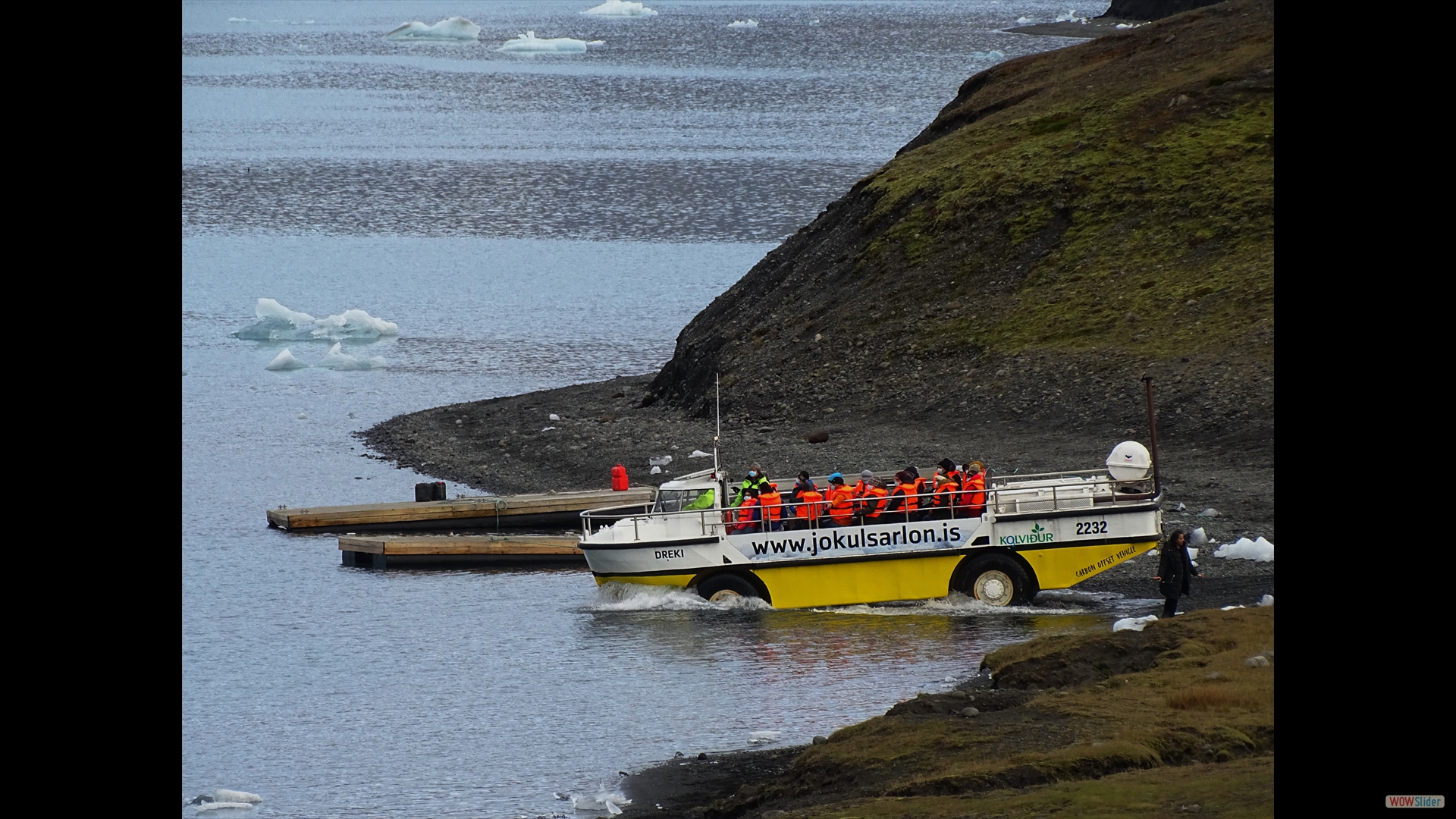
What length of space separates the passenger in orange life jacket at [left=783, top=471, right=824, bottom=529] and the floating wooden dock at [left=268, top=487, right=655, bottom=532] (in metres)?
7.86

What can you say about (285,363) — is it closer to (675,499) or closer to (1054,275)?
(1054,275)

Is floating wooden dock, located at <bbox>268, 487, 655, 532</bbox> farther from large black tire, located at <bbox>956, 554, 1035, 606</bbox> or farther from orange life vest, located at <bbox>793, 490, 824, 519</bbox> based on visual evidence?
large black tire, located at <bbox>956, 554, 1035, 606</bbox>

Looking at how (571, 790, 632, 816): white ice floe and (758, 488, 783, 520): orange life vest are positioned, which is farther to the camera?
(758, 488, 783, 520): orange life vest

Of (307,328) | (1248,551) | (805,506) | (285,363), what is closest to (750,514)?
(805,506)

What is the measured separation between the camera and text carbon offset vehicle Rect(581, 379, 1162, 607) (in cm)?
2898

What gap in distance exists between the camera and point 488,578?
34781 mm

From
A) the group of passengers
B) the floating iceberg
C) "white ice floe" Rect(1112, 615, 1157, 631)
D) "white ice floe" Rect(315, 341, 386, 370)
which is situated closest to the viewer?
"white ice floe" Rect(1112, 615, 1157, 631)

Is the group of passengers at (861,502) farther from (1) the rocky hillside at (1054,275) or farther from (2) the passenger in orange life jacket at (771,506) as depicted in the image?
(1) the rocky hillside at (1054,275)

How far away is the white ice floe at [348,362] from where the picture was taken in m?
59.0

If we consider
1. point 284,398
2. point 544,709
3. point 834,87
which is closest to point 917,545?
point 544,709

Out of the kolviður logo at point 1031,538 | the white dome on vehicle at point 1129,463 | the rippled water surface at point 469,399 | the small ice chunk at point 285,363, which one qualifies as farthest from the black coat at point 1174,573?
the small ice chunk at point 285,363

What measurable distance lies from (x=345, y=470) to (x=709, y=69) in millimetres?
137981

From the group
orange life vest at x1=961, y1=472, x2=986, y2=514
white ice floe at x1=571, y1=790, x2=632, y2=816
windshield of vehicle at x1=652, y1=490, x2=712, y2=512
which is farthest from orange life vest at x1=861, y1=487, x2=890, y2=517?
white ice floe at x1=571, y1=790, x2=632, y2=816
